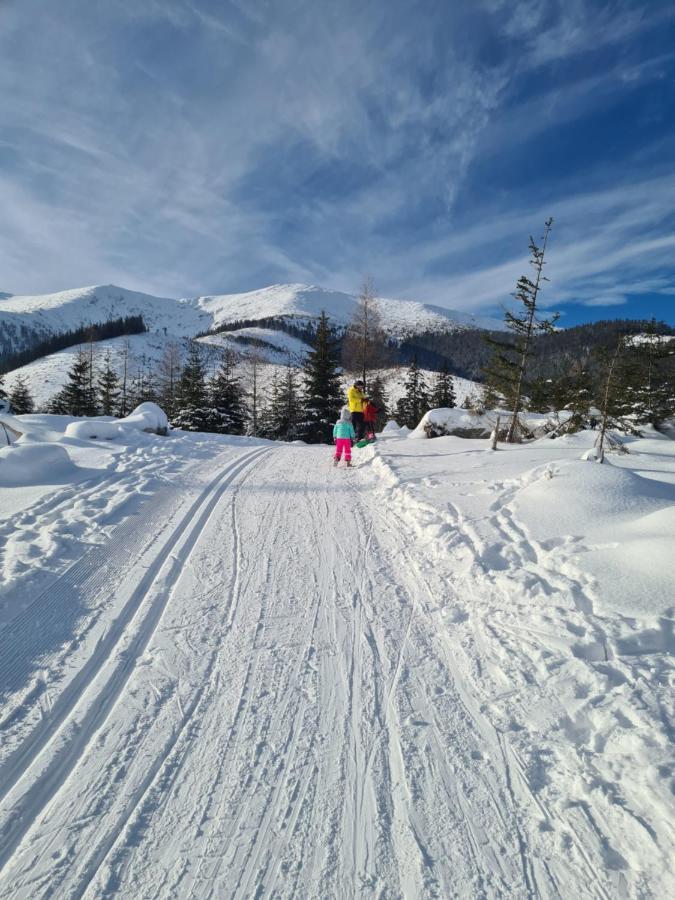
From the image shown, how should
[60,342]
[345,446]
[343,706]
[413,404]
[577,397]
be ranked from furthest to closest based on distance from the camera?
[60,342] → [413,404] → [577,397] → [345,446] → [343,706]

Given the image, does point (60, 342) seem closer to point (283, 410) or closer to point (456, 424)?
point (283, 410)

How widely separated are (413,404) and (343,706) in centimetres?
3280

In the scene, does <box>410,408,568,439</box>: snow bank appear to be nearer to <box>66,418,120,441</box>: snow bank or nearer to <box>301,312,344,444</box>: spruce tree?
<box>301,312,344,444</box>: spruce tree

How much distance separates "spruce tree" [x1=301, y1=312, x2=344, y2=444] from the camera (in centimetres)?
2350

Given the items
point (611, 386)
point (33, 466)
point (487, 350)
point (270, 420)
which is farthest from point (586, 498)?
point (487, 350)

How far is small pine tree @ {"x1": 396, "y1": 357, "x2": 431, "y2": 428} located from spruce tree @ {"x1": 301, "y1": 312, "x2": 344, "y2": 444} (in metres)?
11.1

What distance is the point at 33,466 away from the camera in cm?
698

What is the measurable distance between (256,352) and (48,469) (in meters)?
26.2

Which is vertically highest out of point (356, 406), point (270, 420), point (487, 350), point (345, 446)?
point (487, 350)

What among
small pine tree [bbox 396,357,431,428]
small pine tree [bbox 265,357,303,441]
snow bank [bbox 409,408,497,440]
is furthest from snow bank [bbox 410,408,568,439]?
small pine tree [bbox 396,357,431,428]

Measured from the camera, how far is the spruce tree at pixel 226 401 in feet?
87.1

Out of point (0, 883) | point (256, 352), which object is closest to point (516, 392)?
point (0, 883)

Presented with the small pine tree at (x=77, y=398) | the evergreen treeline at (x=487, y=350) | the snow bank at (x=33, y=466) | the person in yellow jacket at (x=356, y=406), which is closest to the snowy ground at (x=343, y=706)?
the snow bank at (x=33, y=466)

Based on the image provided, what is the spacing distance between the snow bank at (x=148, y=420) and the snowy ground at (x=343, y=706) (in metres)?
8.96
